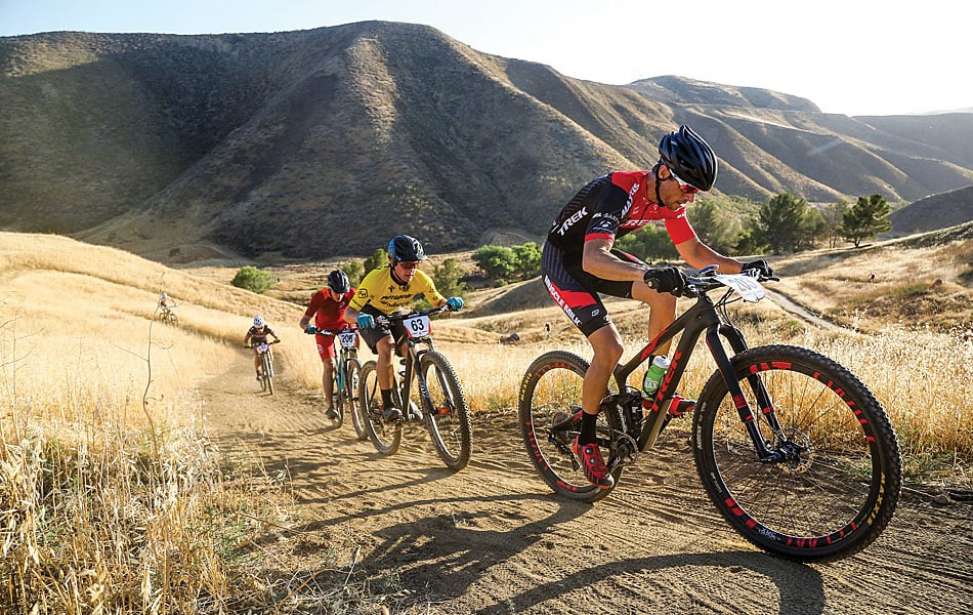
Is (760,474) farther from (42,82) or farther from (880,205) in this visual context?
(42,82)

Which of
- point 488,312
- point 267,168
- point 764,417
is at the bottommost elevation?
point 488,312

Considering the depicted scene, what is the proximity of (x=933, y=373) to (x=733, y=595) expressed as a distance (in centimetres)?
435

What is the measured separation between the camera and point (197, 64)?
16212cm

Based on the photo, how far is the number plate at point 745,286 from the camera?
10.8ft

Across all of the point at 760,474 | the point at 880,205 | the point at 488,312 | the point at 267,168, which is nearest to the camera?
the point at 760,474

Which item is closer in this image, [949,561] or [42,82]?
[949,561]

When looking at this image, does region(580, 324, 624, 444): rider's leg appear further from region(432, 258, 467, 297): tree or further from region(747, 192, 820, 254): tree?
region(747, 192, 820, 254): tree

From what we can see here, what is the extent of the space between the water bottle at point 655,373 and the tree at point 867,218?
257ft

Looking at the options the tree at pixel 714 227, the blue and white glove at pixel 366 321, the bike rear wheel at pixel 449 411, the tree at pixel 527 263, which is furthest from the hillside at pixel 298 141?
the bike rear wheel at pixel 449 411

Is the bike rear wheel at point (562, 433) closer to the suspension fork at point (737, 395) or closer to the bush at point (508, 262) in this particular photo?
the suspension fork at point (737, 395)

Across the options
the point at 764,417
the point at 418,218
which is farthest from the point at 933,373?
the point at 418,218

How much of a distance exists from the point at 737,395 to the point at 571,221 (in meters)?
1.91

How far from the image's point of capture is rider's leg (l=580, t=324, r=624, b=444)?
4207 millimetres

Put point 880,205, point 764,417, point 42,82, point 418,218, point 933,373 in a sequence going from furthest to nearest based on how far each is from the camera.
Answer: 1. point 42,82
2. point 418,218
3. point 880,205
4. point 933,373
5. point 764,417
